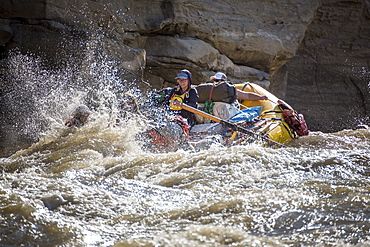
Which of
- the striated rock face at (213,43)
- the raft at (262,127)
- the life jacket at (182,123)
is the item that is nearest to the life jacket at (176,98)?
the raft at (262,127)

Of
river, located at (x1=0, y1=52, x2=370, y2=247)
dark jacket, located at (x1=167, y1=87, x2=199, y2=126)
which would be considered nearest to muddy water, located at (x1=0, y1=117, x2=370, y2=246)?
river, located at (x1=0, y1=52, x2=370, y2=247)

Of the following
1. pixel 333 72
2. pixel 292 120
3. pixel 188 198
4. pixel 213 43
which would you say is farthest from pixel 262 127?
pixel 333 72

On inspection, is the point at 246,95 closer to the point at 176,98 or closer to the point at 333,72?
the point at 176,98

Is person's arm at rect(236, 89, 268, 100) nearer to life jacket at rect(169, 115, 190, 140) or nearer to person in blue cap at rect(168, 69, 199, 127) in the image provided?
person in blue cap at rect(168, 69, 199, 127)

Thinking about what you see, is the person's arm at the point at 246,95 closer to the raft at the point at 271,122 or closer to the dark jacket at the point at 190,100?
the raft at the point at 271,122

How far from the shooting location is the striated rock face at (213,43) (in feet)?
21.4

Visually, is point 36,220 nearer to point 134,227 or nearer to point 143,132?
point 134,227

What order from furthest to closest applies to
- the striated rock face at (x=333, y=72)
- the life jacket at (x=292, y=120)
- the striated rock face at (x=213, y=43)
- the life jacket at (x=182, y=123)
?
1. the striated rock face at (x=333, y=72)
2. the striated rock face at (x=213, y=43)
3. the life jacket at (x=292, y=120)
4. the life jacket at (x=182, y=123)

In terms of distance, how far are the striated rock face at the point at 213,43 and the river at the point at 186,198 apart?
252 cm

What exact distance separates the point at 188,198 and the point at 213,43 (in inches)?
271

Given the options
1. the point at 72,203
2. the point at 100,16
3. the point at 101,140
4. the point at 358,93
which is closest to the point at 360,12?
the point at 358,93

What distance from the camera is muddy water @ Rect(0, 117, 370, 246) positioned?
232 cm

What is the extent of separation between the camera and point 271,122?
18.7 ft

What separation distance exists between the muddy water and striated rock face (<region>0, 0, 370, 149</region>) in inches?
103
